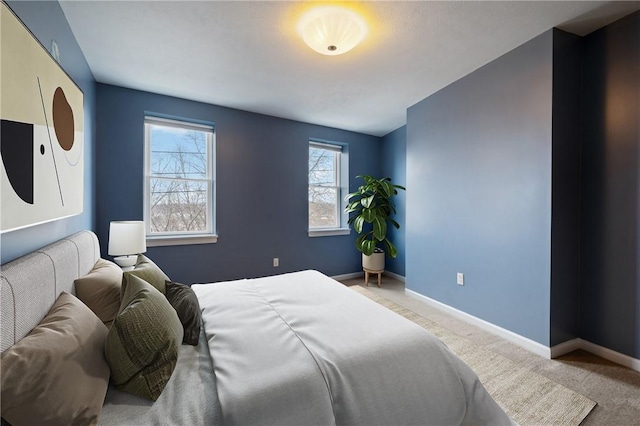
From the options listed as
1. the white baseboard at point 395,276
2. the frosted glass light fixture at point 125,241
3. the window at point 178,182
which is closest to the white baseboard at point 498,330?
the white baseboard at point 395,276

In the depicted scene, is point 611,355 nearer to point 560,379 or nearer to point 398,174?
point 560,379

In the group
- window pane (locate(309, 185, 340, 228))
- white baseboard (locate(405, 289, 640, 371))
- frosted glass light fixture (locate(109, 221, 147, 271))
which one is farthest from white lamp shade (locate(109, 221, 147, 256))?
white baseboard (locate(405, 289, 640, 371))

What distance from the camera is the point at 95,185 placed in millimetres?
2773

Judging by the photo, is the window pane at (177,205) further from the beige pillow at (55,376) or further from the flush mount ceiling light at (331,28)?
the beige pillow at (55,376)

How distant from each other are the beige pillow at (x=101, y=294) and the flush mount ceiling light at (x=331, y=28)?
1.97 meters

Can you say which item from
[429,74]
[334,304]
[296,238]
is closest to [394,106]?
[429,74]

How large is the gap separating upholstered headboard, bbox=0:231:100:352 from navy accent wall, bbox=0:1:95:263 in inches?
3.2

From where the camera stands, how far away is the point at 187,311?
1344 millimetres

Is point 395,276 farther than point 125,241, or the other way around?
point 395,276

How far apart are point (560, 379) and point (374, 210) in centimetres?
259

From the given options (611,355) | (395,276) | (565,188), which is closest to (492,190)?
(565,188)

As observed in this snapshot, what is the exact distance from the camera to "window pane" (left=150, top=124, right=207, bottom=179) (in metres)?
3.19

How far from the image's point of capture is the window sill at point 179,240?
10.0ft

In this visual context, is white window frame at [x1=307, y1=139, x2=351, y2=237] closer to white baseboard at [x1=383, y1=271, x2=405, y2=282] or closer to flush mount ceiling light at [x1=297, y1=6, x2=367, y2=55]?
white baseboard at [x1=383, y1=271, x2=405, y2=282]
